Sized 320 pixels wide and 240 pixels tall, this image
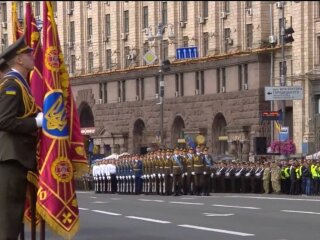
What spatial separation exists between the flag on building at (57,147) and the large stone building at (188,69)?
42.0m

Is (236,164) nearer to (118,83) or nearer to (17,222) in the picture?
(118,83)

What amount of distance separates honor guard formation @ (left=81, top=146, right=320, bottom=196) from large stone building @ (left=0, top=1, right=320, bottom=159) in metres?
6.64

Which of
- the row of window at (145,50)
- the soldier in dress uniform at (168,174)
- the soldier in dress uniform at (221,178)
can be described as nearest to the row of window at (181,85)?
the row of window at (145,50)

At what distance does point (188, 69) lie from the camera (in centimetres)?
6775

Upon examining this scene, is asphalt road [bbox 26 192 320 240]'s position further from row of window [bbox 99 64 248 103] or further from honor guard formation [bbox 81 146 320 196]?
row of window [bbox 99 64 248 103]

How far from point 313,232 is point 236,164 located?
1161 inches

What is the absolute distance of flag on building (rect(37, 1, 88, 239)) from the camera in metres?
9.34

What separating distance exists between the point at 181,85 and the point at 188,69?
156cm

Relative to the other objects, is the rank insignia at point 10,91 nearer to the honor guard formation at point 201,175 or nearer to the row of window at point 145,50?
the honor guard formation at point 201,175

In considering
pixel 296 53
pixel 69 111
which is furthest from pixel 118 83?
pixel 69 111

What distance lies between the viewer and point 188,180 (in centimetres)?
4103

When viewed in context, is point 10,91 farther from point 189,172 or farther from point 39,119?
point 189,172

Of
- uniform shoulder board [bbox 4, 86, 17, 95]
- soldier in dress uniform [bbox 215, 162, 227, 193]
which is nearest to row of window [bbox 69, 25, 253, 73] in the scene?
soldier in dress uniform [bbox 215, 162, 227, 193]

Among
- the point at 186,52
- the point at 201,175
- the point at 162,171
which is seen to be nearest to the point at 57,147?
the point at 201,175
